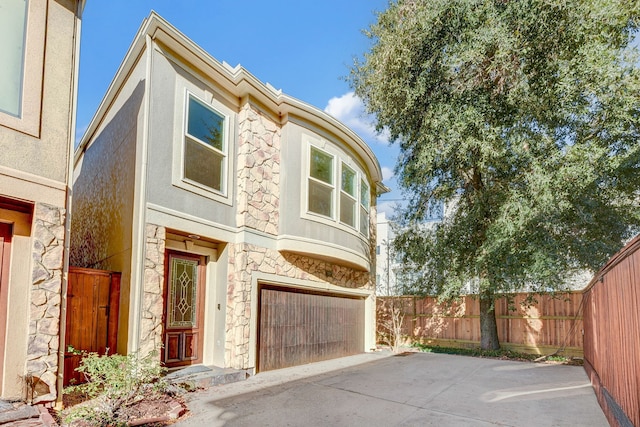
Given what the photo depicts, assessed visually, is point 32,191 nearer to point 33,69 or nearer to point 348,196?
point 33,69

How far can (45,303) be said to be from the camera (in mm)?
4668

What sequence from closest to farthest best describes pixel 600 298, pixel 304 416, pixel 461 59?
pixel 304 416
pixel 600 298
pixel 461 59

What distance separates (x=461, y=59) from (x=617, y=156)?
13.0ft

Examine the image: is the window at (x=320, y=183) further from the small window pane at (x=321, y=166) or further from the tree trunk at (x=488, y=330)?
the tree trunk at (x=488, y=330)

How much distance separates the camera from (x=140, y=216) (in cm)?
618

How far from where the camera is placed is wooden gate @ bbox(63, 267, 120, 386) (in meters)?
5.83

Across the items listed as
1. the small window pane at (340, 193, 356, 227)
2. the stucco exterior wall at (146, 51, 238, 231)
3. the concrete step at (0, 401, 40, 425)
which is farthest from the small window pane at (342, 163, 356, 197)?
the concrete step at (0, 401, 40, 425)

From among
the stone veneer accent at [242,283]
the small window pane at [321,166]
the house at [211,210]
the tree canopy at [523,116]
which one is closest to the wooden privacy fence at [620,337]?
the tree canopy at [523,116]

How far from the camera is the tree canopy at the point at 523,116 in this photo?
823cm

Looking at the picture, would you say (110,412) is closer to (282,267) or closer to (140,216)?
(140,216)

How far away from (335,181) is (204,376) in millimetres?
5318

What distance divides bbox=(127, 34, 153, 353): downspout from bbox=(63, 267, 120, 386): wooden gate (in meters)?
0.46

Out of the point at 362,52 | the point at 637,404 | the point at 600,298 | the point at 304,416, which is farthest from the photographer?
the point at 362,52

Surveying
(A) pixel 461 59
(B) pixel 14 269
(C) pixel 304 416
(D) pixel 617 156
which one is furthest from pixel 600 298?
(B) pixel 14 269
